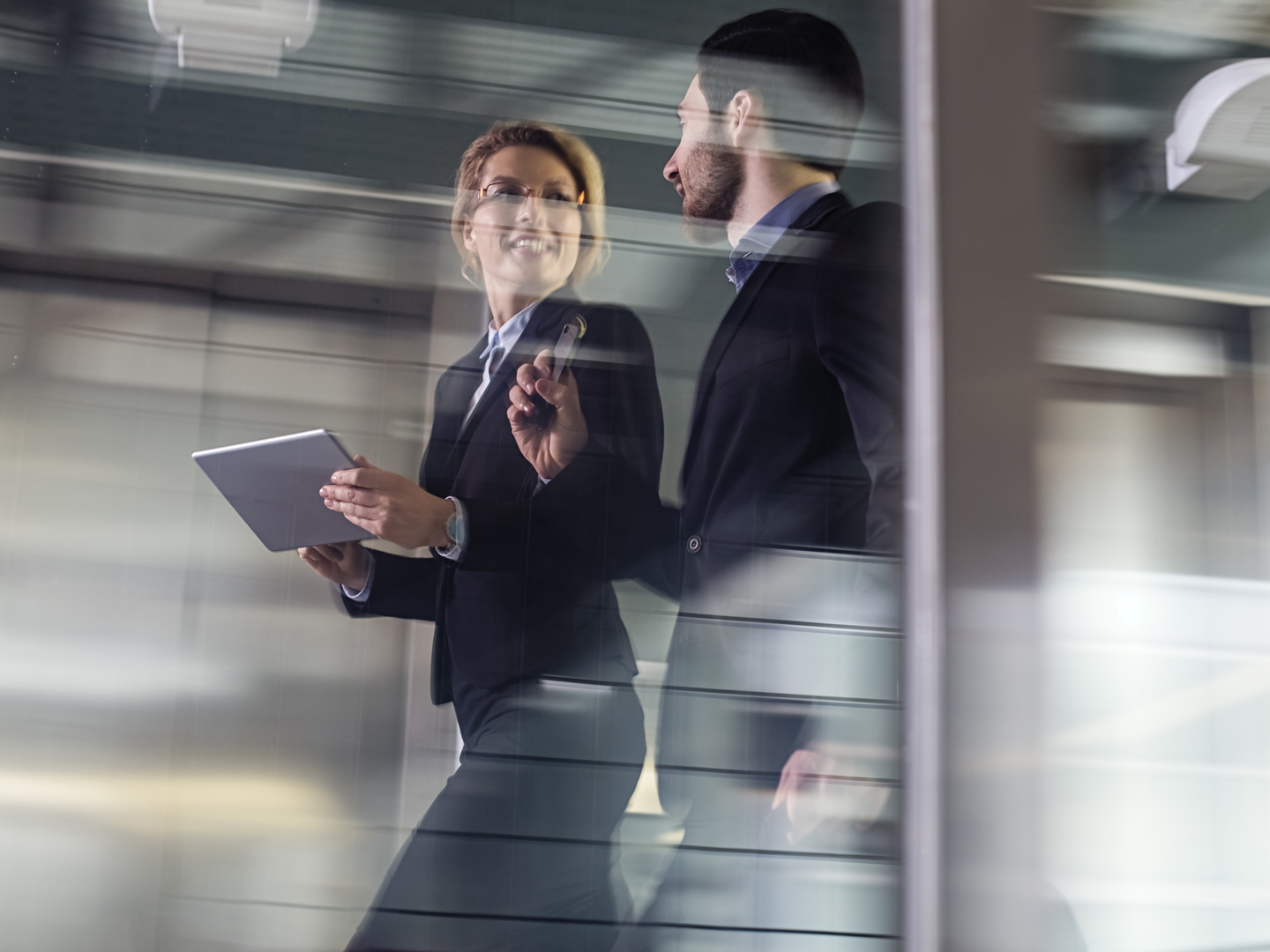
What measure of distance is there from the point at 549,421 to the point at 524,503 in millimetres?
100

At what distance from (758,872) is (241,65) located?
1.08 m

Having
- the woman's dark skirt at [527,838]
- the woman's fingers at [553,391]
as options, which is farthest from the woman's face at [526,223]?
the woman's dark skirt at [527,838]

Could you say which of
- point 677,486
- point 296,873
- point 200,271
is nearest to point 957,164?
point 677,486

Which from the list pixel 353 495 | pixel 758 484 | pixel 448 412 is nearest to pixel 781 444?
pixel 758 484

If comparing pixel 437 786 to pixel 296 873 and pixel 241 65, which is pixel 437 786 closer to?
pixel 296 873

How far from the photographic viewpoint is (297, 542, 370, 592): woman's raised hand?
103 centimetres

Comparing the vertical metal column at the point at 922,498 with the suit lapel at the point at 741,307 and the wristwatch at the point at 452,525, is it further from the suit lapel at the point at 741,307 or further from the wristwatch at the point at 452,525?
the wristwatch at the point at 452,525

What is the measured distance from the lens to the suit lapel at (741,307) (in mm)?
1130

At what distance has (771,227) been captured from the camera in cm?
116

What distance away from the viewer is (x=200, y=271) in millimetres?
1033

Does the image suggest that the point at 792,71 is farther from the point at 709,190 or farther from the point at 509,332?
the point at 509,332

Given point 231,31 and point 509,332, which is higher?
point 231,31

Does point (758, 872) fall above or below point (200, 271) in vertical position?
below

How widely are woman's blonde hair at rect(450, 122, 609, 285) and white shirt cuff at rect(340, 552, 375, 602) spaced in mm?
393
